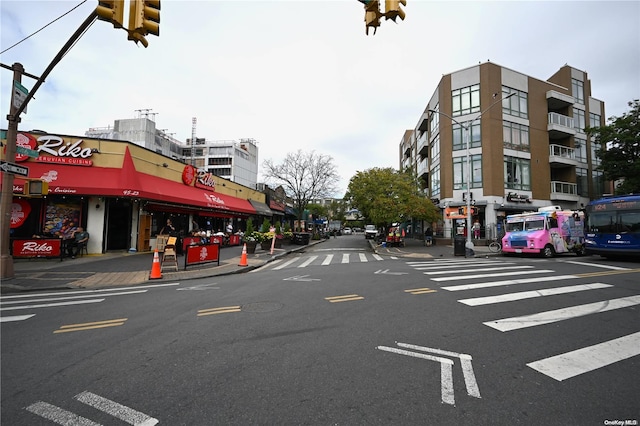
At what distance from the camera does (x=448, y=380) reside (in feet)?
10.7

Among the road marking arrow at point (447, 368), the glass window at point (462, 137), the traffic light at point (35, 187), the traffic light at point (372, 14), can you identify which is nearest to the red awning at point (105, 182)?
the traffic light at point (35, 187)

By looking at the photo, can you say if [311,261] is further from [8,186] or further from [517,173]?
[517,173]

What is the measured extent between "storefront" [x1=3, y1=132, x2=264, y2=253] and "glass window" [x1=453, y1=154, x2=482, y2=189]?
77.3 feet

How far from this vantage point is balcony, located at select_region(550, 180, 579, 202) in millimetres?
28938

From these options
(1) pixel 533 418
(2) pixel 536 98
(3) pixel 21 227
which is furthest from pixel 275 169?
(1) pixel 533 418

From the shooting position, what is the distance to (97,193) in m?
14.9

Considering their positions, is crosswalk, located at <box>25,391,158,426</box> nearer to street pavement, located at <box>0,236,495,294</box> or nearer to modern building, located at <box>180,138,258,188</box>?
street pavement, located at <box>0,236,495,294</box>

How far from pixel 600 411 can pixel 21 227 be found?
72.1 ft

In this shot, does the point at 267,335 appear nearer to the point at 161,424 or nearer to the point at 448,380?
the point at 161,424

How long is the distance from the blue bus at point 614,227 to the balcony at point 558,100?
19625 millimetres

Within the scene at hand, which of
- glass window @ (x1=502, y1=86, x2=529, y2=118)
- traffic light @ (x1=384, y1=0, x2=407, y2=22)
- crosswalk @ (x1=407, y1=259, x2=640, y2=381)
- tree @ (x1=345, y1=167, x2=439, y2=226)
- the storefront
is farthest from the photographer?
glass window @ (x1=502, y1=86, x2=529, y2=118)

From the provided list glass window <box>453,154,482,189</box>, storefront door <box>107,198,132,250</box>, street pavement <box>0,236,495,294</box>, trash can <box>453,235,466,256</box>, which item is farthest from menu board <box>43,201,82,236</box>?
glass window <box>453,154,482,189</box>

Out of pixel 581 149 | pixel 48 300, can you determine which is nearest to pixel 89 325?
pixel 48 300

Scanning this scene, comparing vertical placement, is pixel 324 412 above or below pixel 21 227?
below
